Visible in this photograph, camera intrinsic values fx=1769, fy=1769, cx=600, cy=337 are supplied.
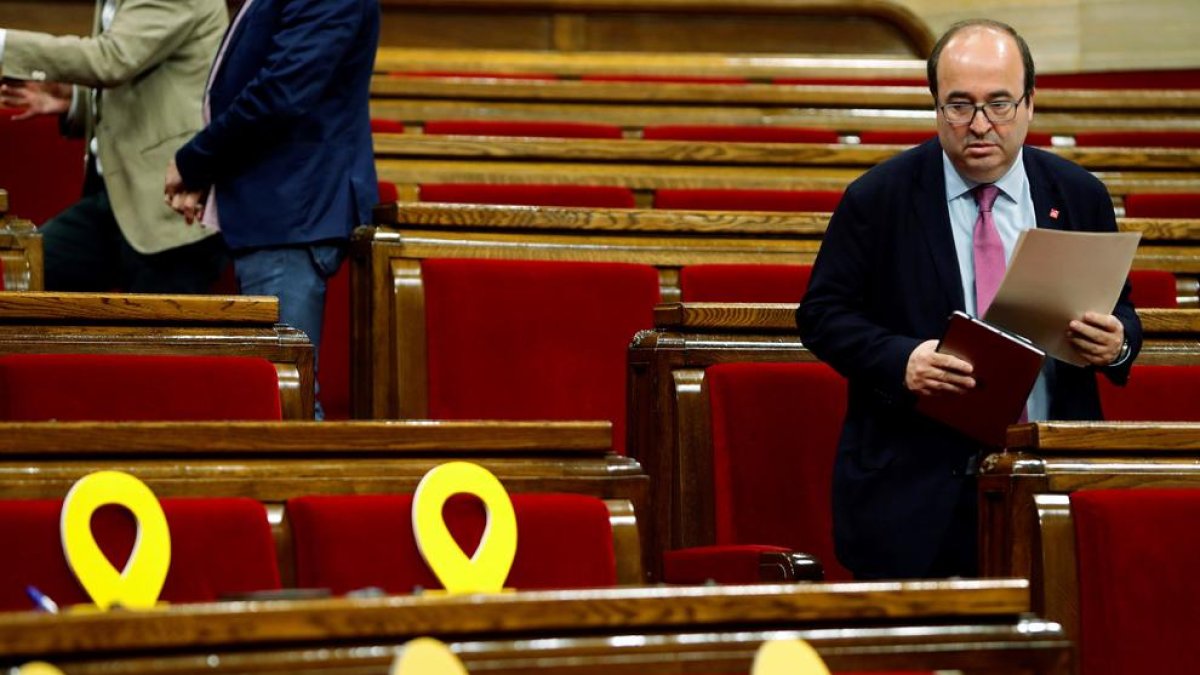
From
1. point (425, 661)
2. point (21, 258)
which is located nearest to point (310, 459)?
point (425, 661)

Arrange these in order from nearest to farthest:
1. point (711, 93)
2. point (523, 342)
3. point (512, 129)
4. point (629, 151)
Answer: point (523, 342) → point (629, 151) → point (512, 129) → point (711, 93)

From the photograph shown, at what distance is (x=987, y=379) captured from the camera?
1.93 ft

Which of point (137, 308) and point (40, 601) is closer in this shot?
point (40, 601)

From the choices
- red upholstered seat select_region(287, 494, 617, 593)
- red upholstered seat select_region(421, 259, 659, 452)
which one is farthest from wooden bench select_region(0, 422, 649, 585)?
red upholstered seat select_region(421, 259, 659, 452)

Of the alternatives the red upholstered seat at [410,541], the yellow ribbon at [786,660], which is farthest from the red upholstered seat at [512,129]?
the yellow ribbon at [786,660]

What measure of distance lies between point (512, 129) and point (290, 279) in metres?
0.49

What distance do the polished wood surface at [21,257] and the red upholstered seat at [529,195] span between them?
268 millimetres

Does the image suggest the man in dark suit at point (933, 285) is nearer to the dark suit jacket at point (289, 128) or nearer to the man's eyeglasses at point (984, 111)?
the man's eyeglasses at point (984, 111)

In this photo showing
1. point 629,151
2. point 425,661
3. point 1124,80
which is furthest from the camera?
point 1124,80

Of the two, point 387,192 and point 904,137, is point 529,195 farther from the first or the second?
point 904,137

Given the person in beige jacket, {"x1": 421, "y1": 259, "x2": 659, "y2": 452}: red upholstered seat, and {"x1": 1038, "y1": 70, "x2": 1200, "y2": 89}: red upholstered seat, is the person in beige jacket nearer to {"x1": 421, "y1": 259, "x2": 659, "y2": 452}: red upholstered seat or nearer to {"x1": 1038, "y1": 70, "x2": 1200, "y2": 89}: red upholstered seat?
{"x1": 421, "y1": 259, "x2": 659, "y2": 452}: red upholstered seat

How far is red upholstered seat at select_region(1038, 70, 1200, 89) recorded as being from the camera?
5.72 ft

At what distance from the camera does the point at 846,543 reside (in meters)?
0.64

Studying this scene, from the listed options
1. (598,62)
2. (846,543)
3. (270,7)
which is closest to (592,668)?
(846,543)
